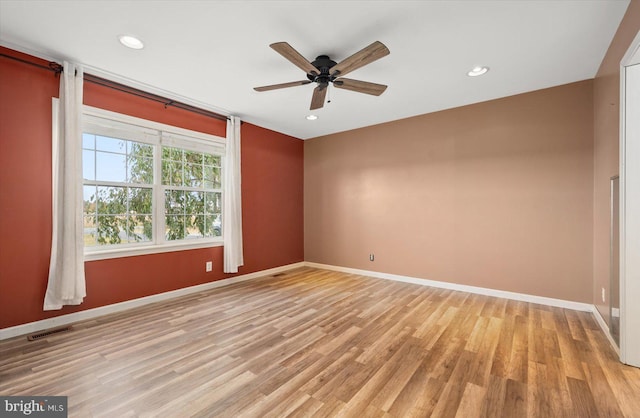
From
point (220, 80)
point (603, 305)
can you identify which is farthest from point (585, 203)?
point (220, 80)

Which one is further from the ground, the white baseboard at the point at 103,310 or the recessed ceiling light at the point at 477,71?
the recessed ceiling light at the point at 477,71

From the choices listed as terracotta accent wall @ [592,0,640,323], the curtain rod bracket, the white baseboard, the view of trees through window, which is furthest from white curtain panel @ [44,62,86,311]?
terracotta accent wall @ [592,0,640,323]

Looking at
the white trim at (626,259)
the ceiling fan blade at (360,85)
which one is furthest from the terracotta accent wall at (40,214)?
the white trim at (626,259)

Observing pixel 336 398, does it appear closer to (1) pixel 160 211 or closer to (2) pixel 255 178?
(1) pixel 160 211

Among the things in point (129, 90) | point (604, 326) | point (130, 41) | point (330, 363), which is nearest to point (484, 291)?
point (604, 326)

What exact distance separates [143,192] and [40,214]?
1.01 meters

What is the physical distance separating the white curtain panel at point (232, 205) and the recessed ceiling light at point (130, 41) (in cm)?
177

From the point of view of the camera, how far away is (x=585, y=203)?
324cm

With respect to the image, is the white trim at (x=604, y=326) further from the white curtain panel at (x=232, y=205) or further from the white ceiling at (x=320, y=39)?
the white curtain panel at (x=232, y=205)

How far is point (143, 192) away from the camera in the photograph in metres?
3.53

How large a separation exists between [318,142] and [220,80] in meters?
2.77

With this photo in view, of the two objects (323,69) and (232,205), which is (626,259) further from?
(232,205)

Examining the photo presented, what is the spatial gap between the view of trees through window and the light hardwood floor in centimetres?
104

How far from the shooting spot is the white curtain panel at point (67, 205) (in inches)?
105
